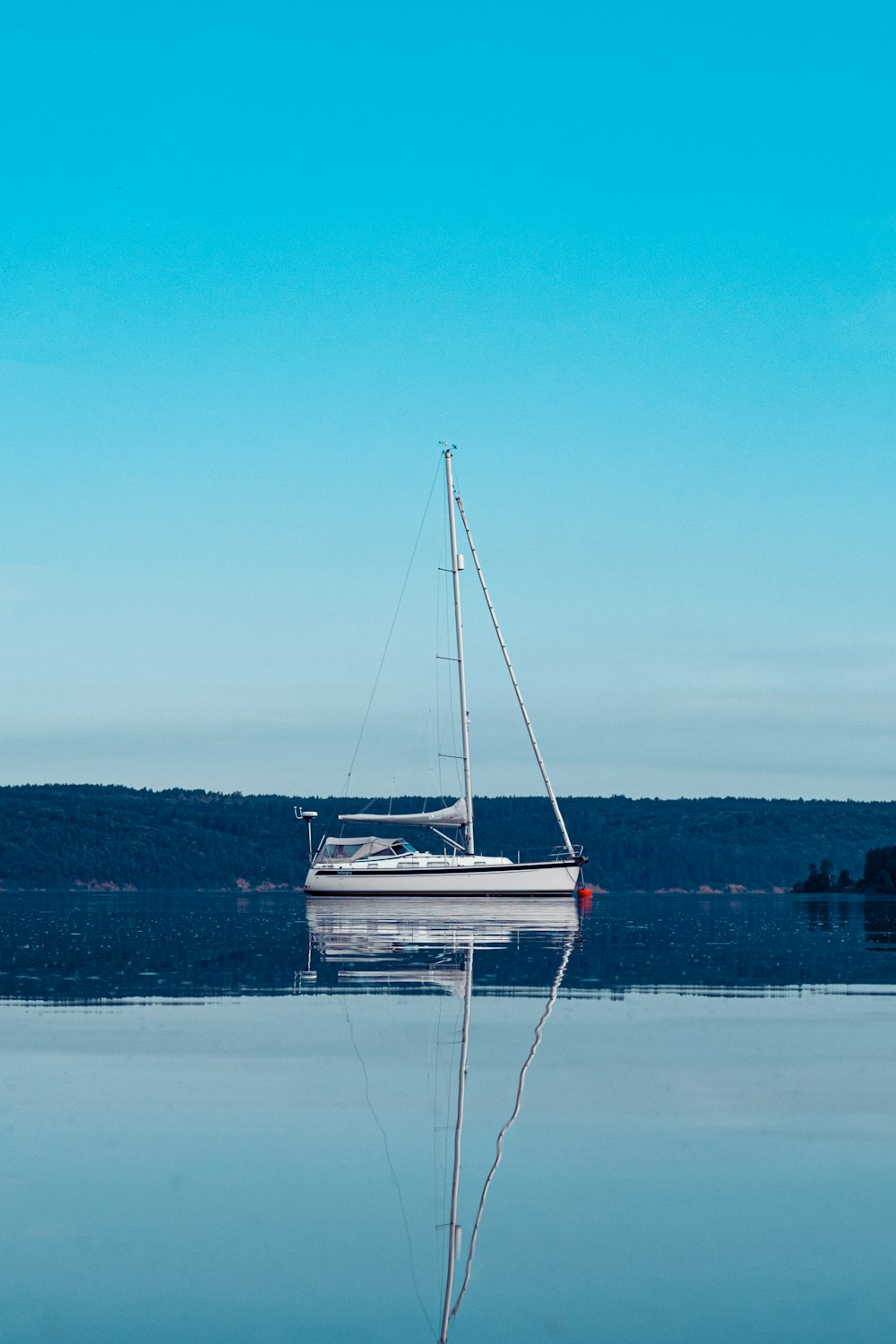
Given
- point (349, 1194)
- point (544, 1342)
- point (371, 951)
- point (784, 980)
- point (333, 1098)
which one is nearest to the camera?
point (544, 1342)

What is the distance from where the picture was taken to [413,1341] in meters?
9.50

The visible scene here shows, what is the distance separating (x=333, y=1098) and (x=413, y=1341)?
7.83m

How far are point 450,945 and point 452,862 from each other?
41.3 m

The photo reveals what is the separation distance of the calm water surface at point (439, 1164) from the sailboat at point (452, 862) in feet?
172

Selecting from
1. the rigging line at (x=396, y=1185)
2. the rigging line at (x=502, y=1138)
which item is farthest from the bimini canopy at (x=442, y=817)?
the rigging line at (x=396, y=1185)

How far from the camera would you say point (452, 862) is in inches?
3297

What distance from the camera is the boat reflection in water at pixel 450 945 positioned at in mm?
12797

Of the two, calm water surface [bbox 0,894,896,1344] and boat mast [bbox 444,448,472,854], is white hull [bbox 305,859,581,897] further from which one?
calm water surface [bbox 0,894,896,1344]

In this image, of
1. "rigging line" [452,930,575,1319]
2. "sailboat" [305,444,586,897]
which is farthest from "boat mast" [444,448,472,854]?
"rigging line" [452,930,575,1319]

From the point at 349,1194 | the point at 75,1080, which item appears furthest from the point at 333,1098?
the point at 349,1194

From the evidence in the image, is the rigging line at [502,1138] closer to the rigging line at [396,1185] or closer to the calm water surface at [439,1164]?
the calm water surface at [439,1164]

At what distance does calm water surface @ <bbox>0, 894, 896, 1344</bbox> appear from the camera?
33.2 ft

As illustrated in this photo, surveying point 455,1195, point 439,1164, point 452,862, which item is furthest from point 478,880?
point 455,1195

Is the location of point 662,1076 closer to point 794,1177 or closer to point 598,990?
point 794,1177
